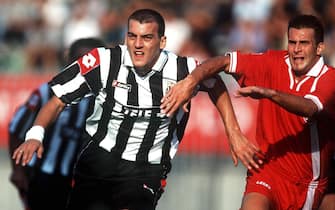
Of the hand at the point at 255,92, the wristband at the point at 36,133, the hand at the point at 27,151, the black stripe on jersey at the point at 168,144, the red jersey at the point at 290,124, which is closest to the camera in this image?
the hand at the point at 255,92

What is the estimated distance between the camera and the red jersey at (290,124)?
8.30 m

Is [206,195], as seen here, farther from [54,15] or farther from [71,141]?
[54,15]

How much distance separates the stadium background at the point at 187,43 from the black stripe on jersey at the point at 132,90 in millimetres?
3104

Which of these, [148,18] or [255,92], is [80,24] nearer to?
[148,18]

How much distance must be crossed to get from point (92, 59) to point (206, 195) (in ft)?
13.3

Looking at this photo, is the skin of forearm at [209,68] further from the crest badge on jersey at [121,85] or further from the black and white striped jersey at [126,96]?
the crest badge on jersey at [121,85]

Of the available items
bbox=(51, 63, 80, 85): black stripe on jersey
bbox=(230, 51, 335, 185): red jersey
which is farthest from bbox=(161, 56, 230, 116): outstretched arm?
bbox=(51, 63, 80, 85): black stripe on jersey

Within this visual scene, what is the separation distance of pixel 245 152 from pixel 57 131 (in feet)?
8.73

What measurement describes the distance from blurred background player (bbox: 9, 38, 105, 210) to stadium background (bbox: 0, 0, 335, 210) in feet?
7.20

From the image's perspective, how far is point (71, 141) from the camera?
10211mm

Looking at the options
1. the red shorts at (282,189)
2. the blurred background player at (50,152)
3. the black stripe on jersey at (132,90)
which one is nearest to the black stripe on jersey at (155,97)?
the black stripe on jersey at (132,90)

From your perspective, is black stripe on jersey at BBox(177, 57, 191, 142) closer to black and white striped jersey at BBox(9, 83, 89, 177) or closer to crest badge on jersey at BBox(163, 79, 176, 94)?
crest badge on jersey at BBox(163, 79, 176, 94)

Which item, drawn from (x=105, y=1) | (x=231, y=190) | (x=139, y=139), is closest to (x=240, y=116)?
(x=231, y=190)

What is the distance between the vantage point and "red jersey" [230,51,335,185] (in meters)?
8.30
